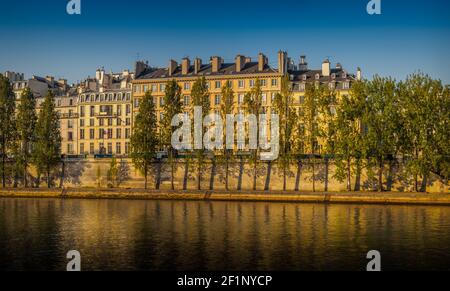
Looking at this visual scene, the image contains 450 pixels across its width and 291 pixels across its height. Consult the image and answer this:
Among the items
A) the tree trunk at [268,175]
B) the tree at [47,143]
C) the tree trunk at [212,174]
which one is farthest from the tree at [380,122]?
the tree at [47,143]

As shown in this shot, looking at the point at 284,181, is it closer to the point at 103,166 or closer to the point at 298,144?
the point at 298,144

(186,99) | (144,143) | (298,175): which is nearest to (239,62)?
(186,99)

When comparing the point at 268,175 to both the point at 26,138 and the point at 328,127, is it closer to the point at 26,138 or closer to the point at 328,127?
the point at 328,127

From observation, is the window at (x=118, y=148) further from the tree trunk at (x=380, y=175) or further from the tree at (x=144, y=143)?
the tree trunk at (x=380, y=175)

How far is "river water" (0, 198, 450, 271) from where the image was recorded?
101 ft

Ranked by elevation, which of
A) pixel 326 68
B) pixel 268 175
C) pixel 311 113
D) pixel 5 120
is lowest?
pixel 268 175

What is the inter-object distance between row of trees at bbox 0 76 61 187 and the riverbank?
479 cm

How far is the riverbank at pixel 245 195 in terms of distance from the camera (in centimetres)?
6375

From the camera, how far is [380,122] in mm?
68875

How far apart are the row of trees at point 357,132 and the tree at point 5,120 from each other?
1857 centimetres

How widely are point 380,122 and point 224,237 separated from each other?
36.0 metres

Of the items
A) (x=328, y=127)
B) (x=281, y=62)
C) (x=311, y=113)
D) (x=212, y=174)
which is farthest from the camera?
(x=281, y=62)

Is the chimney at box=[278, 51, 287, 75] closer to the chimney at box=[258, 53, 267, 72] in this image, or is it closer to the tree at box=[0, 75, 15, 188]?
the chimney at box=[258, 53, 267, 72]
